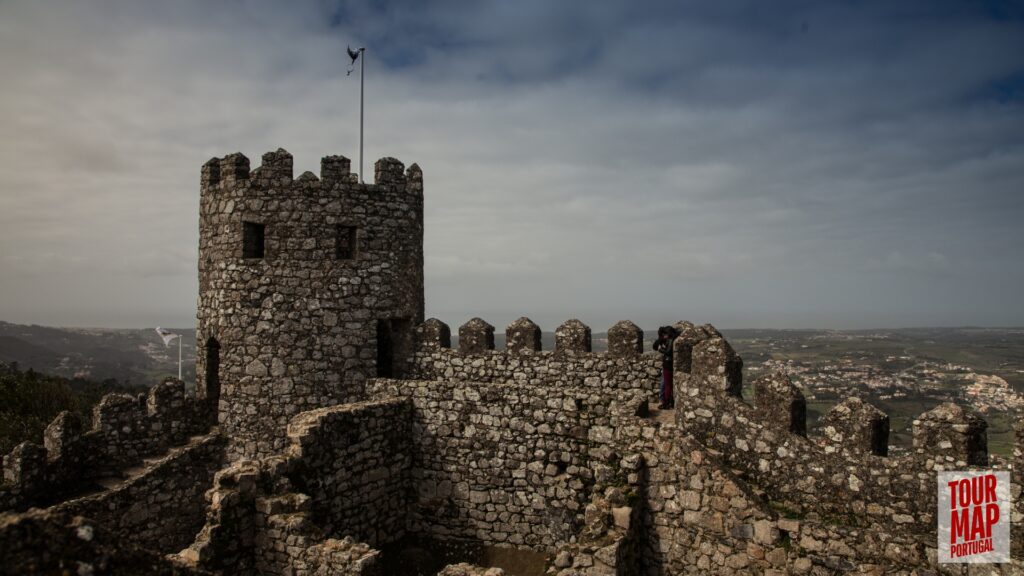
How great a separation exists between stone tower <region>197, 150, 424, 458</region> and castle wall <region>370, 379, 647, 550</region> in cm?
160

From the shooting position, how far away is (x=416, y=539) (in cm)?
1059

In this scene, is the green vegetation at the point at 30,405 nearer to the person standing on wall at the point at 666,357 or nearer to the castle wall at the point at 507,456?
the castle wall at the point at 507,456

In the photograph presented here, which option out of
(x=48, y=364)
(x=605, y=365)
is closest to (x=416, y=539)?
(x=605, y=365)

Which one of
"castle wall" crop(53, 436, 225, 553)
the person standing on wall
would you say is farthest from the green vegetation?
the person standing on wall

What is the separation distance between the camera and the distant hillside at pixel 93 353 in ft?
172

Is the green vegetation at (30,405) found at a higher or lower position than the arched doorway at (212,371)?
lower

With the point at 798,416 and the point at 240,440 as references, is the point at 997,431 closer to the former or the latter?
the point at 798,416

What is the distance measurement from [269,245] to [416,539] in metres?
6.02

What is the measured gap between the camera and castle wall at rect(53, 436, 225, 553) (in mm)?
10102

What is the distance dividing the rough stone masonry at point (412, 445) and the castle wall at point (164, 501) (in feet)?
0.12

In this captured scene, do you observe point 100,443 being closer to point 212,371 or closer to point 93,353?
point 212,371

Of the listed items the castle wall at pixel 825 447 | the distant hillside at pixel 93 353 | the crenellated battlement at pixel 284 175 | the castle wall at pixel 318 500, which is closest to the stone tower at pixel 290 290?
the crenellated battlement at pixel 284 175

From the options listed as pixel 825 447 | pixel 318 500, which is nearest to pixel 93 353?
pixel 318 500

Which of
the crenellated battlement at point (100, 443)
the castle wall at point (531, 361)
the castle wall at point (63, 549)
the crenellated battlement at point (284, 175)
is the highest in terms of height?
the crenellated battlement at point (284, 175)
